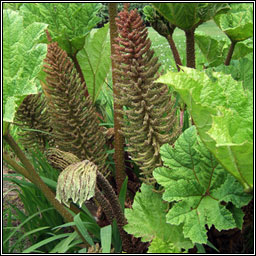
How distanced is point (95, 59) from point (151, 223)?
81 centimetres

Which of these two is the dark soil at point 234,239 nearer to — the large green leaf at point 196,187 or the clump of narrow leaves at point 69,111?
the large green leaf at point 196,187

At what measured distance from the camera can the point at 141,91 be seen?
42.4 inches

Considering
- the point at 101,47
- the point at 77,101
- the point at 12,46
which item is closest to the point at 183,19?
the point at 101,47

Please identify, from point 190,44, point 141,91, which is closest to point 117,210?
point 141,91

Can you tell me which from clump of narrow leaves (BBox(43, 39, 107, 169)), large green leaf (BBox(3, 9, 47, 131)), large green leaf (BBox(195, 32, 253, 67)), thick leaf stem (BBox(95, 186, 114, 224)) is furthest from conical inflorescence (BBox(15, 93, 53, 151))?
large green leaf (BBox(195, 32, 253, 67))

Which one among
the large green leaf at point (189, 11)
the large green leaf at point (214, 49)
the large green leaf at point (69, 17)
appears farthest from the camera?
the large green leaf at point (214, 49)

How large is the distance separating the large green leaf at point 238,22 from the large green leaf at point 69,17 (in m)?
0.52

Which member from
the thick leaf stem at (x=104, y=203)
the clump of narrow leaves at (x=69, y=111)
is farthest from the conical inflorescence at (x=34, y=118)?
the thick leaf stem at (x=104, y=203)

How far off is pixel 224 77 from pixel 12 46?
2.13 ft

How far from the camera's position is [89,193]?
0.93 m

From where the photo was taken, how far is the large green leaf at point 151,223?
108 centimetres

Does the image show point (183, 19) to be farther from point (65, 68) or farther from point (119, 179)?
point (119, 179)

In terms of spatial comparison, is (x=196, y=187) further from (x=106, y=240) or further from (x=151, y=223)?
(x=106, y=240)

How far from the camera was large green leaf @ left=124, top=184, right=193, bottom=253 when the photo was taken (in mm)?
1082
